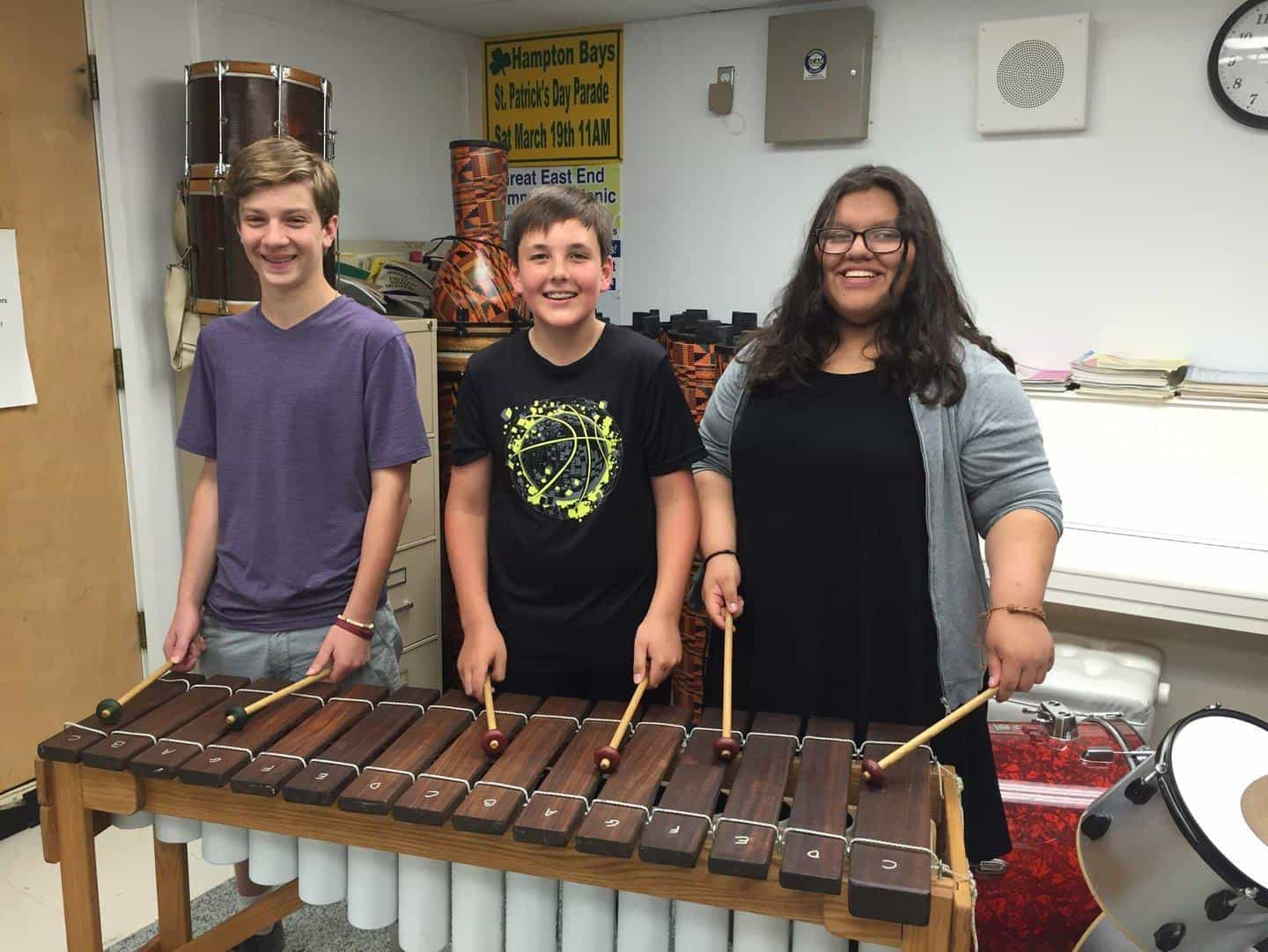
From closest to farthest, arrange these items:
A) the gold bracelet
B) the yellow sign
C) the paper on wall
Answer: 1. the gold bracelet
2. the paper on wall
3. the yellow sign

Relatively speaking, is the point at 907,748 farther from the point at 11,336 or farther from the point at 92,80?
the point at 92,80

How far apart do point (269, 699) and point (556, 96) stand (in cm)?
308

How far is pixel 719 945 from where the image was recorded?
1399mm

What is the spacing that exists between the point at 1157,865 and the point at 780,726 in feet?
1.85

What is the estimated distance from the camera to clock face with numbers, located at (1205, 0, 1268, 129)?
2.85 metres

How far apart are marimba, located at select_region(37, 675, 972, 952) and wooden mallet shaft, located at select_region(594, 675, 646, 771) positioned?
17 mm

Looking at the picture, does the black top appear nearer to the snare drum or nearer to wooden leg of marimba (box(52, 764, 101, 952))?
the snare drum

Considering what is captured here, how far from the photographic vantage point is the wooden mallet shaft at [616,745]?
148 cm

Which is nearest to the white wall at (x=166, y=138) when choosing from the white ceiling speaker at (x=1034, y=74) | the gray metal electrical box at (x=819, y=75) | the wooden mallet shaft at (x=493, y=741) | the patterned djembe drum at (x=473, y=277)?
the patterned djembe drum at (x=473, y=277)

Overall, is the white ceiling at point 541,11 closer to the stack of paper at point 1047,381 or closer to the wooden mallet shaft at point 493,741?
the stack of paper at point 1047,381

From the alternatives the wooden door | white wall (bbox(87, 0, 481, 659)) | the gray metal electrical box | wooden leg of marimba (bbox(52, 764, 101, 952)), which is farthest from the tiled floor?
the gray metal electrical box

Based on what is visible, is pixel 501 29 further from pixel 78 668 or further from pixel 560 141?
pixel 78 668

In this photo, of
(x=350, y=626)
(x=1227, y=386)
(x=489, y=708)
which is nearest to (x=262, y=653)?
(x=350, y=626)

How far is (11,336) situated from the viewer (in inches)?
106
